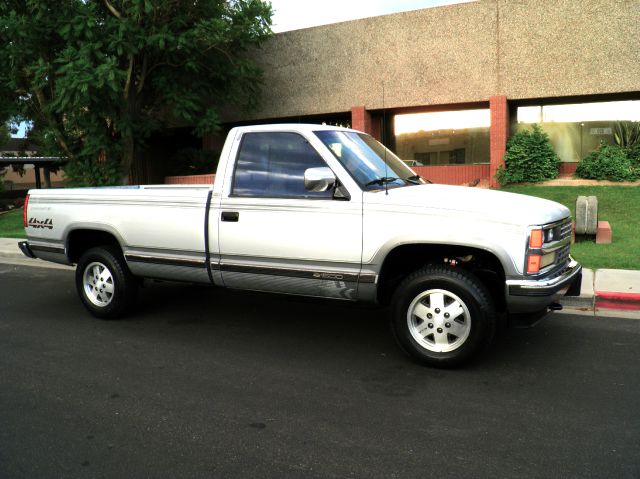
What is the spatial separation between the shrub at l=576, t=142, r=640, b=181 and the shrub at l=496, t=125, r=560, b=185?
805 millimetres

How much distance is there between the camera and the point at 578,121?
56.9 feet

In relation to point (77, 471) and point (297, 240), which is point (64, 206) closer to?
point (297, 240)

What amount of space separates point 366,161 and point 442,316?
1.64 metres

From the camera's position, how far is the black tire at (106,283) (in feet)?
20.9

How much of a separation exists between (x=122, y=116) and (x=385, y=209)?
14260 millimetres

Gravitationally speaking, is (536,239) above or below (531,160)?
below

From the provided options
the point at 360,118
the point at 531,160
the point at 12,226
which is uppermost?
the point at 360,118

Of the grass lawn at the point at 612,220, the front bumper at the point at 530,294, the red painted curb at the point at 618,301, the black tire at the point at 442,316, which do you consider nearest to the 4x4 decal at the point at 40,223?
the black tire at the point at 442,316

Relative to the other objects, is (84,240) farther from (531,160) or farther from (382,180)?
(531,160)

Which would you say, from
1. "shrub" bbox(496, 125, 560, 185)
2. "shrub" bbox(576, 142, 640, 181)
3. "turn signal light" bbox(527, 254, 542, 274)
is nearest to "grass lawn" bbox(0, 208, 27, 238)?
"shrub" bbox(496, 125, 560, 185)

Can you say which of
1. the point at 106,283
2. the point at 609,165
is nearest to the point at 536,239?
the point at 106,283

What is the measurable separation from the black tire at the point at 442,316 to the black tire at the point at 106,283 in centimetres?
313

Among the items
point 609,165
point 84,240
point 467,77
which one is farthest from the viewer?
point 467,77

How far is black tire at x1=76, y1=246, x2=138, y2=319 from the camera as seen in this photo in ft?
20.9
